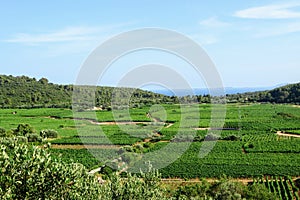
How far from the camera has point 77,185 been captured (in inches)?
500

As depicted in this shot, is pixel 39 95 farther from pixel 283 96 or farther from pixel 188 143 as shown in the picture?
pixel 283 96

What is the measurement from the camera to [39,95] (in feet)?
429

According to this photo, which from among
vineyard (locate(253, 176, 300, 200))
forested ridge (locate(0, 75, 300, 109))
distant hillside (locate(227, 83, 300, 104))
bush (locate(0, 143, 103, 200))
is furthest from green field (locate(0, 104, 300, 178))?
distant hillside (locate(227, 83, 300, 104))

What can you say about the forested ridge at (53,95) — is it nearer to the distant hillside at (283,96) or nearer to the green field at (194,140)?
the distant hillside at (283,96)

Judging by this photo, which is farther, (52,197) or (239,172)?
(239,172)

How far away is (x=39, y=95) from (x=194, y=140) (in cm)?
8140

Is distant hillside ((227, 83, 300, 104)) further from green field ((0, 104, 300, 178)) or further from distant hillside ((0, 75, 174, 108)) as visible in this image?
distant hillside ((0, 75, 174, 108))

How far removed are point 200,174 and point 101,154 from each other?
1409 cm

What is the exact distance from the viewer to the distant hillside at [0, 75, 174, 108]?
119 m

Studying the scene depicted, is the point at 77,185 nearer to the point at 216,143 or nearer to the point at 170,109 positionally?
the point at 216,143

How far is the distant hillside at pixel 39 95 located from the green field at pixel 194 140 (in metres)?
13.5

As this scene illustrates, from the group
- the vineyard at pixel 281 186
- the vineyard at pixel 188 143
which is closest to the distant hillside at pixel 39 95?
the vineyard at pixel 188 143

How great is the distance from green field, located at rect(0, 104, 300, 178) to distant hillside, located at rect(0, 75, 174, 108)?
13.5 metres

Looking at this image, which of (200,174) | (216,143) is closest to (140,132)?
(216,143)
